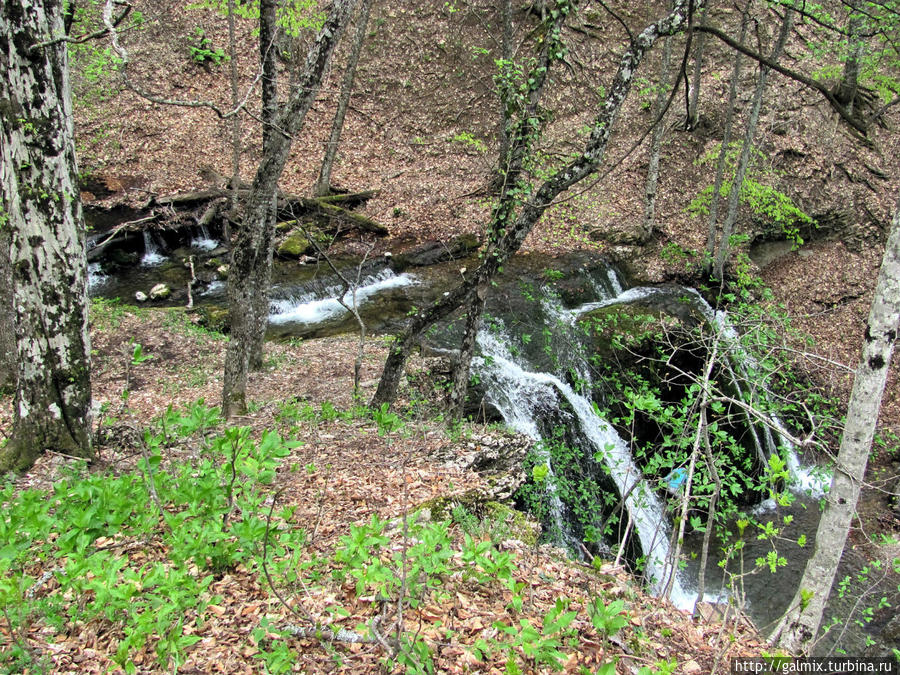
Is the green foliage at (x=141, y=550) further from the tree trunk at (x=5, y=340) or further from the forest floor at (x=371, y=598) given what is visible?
the tree trunk at (x=5, y=340)

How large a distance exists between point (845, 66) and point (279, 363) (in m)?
19.2

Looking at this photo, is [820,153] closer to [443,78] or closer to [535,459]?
[443,78]

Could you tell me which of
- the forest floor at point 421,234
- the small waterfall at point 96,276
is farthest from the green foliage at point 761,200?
the small waterfall at point 96,276

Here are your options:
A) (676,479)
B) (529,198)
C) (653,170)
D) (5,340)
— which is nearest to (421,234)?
(653,170)

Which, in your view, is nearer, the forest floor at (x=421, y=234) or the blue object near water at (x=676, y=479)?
the forest floor at (x=421, y=234)

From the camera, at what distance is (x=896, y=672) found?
215 inches

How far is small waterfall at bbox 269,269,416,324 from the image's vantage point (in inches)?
497

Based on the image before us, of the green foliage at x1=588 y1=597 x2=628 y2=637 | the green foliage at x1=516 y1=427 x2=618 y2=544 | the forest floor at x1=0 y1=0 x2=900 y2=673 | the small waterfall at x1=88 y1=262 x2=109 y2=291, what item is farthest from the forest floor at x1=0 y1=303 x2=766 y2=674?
the small waterfall at x1=88 y1=262 x2=109 y2=291

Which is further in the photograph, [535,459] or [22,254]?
[535,459]

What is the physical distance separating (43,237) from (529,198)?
4.67 metres

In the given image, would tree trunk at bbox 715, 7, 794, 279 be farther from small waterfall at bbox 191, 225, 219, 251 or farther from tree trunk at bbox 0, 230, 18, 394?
small waterfall at bbox 191, 225, 219, 251

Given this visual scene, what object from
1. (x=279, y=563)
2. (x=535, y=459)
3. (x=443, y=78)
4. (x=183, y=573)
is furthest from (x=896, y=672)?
(x=443, y=78)

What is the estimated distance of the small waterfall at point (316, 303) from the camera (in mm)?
12617

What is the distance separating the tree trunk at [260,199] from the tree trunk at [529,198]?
186 centimetres
